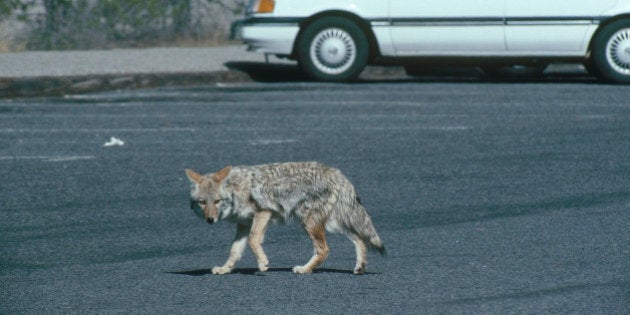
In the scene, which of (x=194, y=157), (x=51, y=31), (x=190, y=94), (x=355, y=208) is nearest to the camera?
(x=355, y=208)

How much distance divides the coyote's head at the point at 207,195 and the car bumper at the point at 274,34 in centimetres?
1085

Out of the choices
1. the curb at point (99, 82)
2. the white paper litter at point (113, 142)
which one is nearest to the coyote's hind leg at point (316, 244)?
the white paper litter at point (113, 142)

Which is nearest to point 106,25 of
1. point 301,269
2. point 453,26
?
point 453,26

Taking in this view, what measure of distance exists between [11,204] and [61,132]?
3974mm

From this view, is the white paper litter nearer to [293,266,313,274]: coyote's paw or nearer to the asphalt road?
the asphalt road

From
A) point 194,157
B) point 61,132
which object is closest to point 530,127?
point 194,157

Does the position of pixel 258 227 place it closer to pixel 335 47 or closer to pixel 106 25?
pixel 335 47

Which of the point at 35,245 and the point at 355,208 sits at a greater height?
the point at 355,208

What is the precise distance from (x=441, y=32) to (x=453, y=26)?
0.17 meters

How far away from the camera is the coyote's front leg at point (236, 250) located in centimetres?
757

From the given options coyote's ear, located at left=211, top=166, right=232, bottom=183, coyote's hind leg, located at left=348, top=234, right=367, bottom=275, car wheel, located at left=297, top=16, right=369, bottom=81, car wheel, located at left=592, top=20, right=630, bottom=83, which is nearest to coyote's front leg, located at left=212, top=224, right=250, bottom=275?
coyote's ear, located at left=211, top=166, right=232, bottom=183

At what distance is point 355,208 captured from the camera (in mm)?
7445

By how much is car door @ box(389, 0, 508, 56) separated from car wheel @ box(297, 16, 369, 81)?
1.92ft

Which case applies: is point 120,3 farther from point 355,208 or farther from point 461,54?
point 355,208
